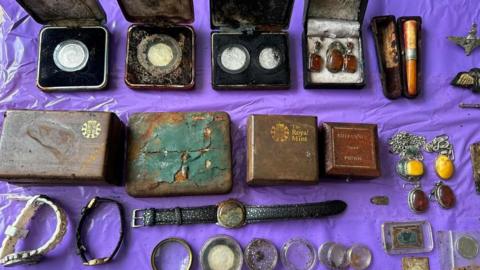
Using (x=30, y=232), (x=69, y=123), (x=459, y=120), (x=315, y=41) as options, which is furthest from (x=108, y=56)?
(x=459, y=120)

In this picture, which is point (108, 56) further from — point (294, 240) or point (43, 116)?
point (294, 240)

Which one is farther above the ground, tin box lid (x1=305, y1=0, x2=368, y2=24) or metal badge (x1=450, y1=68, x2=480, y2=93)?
tin box lid (x1=305, y1=0, x2=368, y2=24)

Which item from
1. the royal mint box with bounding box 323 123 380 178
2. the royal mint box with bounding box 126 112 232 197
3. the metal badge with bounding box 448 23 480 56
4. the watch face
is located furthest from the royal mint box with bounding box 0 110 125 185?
the metal badge with bounding box 448 23 480 56

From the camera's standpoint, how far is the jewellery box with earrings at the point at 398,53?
6.17ft

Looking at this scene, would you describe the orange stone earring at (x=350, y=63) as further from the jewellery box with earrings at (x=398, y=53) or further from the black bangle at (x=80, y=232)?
the black bangle at (x=80, y=232)

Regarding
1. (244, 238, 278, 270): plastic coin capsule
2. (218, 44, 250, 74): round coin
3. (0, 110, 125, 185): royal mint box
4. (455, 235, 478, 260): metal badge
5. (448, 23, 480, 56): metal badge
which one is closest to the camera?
(0, 110, 125, 185): royal mint box

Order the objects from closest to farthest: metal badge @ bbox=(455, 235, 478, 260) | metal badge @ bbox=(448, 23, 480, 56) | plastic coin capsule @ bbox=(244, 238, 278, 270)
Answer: plastic coin capsule @ bbox=(244, 238, 278, 270) → metal badge @ bbox=(455, 235, 478, 260) → metal badge @ bbox=(448, 23, 480, 56)

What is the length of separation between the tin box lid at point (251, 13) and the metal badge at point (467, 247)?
3.89ft

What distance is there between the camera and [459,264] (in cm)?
172

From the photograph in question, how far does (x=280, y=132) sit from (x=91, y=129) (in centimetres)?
72

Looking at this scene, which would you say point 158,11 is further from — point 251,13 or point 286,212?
point 286,212

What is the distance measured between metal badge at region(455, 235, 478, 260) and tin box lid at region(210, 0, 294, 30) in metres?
1.18

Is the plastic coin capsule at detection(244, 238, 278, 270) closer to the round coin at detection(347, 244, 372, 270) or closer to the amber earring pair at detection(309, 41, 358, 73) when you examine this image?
the round coin at detection(347, 244, 372, 270)

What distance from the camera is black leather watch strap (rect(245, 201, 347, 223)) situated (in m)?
1.69
